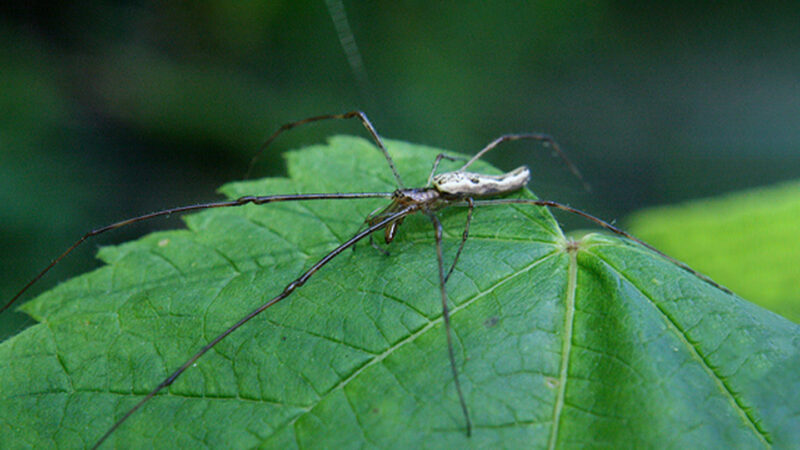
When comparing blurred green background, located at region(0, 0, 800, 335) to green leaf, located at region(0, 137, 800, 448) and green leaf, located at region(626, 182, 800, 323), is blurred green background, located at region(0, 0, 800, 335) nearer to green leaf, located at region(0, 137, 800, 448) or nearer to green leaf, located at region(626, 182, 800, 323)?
green leaf, located at region(0, 137, 800, 448)

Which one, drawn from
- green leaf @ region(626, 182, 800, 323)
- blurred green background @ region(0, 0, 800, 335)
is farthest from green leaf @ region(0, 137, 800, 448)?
blurred green background @ region(0, 0, 800, 335)

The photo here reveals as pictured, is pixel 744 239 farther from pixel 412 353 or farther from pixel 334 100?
pixel 334 100

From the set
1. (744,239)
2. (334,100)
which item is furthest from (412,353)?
(334,100)

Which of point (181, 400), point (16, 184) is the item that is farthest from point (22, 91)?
point (181, 400)

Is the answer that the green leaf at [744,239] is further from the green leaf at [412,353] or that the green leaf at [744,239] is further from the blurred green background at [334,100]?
the blurred green background at [334,100]

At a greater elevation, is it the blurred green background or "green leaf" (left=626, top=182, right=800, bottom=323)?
the blurred green background

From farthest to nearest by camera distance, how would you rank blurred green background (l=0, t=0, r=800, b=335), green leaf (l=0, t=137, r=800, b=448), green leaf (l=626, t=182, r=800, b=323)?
blurred green background (l=0, t=0, r=800, b=335)
green leaf (l=626, t=182, r=800, b=323)
green leaf (l=0, t=137, r=800, b=448)
